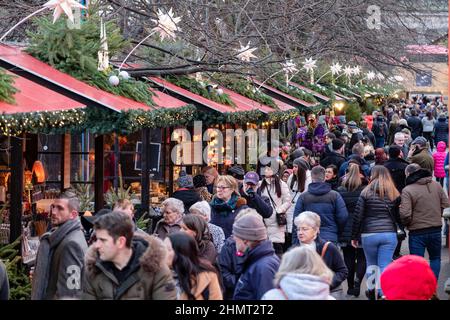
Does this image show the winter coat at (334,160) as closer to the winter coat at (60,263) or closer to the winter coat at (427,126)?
the winter coat at (60,263)

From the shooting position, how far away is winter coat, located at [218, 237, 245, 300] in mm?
8519

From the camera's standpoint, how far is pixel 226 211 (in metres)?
11.5

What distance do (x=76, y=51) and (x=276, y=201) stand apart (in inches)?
124

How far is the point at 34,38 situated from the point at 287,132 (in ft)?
53.5

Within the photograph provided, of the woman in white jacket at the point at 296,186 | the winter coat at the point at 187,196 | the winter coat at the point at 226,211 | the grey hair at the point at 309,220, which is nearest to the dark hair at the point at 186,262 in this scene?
the grey hair at the point at 309,220

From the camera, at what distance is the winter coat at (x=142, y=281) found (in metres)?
6.54

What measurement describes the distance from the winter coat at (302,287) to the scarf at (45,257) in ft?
9.01

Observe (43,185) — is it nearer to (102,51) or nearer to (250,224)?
(102,51)

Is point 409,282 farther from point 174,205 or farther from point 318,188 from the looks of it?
point 318,188

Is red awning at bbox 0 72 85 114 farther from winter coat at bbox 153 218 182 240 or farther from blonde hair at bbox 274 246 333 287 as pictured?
blonde hair at bbox 274 246 333 287

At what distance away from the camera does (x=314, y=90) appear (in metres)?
35.0

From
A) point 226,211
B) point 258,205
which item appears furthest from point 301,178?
point 226,211
